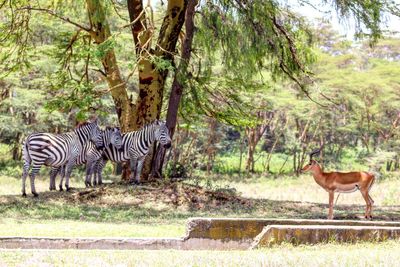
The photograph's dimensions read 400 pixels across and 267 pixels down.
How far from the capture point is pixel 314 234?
7645mm

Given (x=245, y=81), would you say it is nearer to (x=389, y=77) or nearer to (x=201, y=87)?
(x=201, y=87)

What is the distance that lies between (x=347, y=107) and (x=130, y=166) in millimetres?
20959

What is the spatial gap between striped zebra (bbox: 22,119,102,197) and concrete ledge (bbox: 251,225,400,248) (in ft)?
23.7

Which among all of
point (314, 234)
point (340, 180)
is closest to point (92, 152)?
point (340, 180)

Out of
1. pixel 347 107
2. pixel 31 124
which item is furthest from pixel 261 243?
pixel 347 107

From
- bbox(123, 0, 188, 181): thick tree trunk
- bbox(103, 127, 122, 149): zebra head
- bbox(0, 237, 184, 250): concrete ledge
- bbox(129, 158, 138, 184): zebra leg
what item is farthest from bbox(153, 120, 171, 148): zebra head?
bbox(0, 237, 184, 250): concrete ledge

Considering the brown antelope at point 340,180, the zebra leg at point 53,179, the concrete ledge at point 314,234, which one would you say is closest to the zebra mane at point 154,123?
the zebra leg at point 53,179

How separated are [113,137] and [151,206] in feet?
8.13

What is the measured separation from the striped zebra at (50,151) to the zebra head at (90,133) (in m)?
0.05

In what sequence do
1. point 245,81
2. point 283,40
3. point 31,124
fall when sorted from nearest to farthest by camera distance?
1. point 283,40
2. point 245,81
3. point 31,124

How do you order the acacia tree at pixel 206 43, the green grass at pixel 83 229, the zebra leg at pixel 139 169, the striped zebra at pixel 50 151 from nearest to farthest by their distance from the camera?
the green grass at pixel 83 229 → the striped zebra at pixel 50 151 → the acacia tree at pixel 206 43 → the zebra leg at pixel 139 169

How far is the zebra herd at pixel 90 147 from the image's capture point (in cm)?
1432

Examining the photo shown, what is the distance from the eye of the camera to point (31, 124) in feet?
95.3

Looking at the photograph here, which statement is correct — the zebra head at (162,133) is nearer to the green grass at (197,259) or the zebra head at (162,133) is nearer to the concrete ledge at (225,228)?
the concrete ledge at (225,228)
